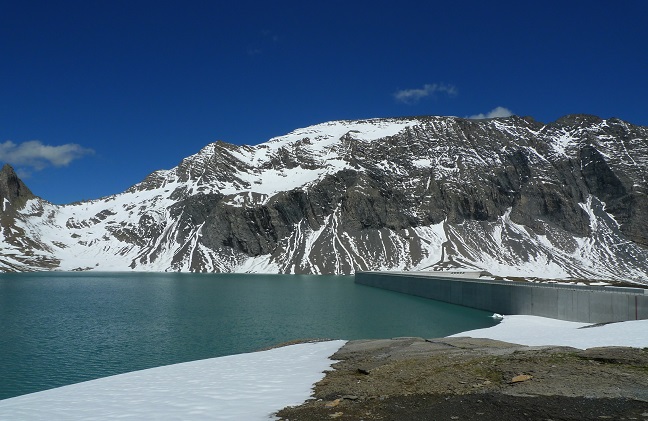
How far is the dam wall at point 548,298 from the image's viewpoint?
40.8 meters

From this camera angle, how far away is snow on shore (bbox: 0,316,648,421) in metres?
13.5

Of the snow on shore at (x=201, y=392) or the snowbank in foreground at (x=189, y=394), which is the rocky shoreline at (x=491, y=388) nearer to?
the snowbank in foreground at (x=189, y=394)

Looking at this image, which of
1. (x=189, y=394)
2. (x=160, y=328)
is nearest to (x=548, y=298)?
(x=160, y=328)

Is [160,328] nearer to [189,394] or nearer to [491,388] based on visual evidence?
[189,394]

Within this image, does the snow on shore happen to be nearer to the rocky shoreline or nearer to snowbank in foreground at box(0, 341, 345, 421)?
snowbank in foreground at box(0, 341, 345, 421)

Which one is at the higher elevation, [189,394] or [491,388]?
[491,388]

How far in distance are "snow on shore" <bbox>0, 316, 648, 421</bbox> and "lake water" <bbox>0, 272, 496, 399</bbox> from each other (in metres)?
7.73

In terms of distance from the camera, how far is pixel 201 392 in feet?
52.2

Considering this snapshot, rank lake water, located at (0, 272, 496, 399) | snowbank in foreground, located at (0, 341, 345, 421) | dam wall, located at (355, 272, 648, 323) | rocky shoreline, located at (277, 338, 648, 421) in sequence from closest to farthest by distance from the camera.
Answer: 1. rocky shoreline, located at (277, 338, 648, 421)
2. snowbank in foreground, located at (0, 341, 345, 421)
3. lake water, located at (0, 272, 496, 399)
4. dam wall, located at (355, 272, 648, 323)

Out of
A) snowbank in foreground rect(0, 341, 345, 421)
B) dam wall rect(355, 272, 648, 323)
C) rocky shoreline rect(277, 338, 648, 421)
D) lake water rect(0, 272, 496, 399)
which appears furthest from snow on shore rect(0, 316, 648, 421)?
dam wall rect(355, 272, 648, 323)

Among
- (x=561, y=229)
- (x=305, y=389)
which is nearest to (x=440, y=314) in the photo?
Answer: (x=305, y=389)

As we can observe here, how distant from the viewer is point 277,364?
21.1m

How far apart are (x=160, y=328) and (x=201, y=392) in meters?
30.6

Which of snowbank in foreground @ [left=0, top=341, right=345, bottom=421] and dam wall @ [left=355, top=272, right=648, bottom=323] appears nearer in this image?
snowbank in foreground @ [left=0, top=341, right=345, bottom=421]
